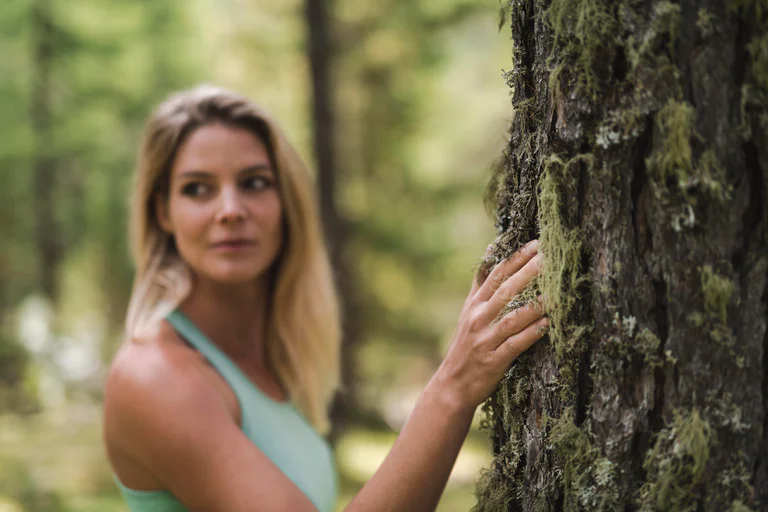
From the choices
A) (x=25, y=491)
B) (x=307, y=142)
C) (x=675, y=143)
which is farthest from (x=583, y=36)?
(x=307, y=142)

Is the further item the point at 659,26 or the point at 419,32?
the point at 419,32

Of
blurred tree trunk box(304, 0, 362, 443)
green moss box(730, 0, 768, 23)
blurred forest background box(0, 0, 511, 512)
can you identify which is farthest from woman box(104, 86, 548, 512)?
blurred tree trunk box(304, 0, 362, 443)

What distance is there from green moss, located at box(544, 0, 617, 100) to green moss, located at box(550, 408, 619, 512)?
590mm

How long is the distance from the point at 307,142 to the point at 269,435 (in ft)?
28.0

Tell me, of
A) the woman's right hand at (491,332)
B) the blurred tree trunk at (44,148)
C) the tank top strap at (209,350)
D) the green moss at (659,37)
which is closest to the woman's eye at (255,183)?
the tank top strap at (209,350)

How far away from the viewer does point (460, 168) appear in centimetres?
1066

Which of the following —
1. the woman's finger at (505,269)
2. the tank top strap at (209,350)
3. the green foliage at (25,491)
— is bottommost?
the green foliage at (25,491)

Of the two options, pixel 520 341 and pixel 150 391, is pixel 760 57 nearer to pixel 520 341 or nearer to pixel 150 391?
pixel 520 341

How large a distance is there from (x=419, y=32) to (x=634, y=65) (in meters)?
7.94

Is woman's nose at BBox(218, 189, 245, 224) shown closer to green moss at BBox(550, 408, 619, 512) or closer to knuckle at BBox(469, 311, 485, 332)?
knuckle at BBox(469, 311, 485, 332)

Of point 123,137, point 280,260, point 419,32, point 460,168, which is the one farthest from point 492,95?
point 280,260

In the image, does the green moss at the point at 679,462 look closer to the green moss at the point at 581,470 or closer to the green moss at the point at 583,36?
the green moss at the point at 581,470

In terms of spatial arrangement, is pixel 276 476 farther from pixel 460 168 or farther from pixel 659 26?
pixel 460 168

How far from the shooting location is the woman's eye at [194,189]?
233 centimetres
